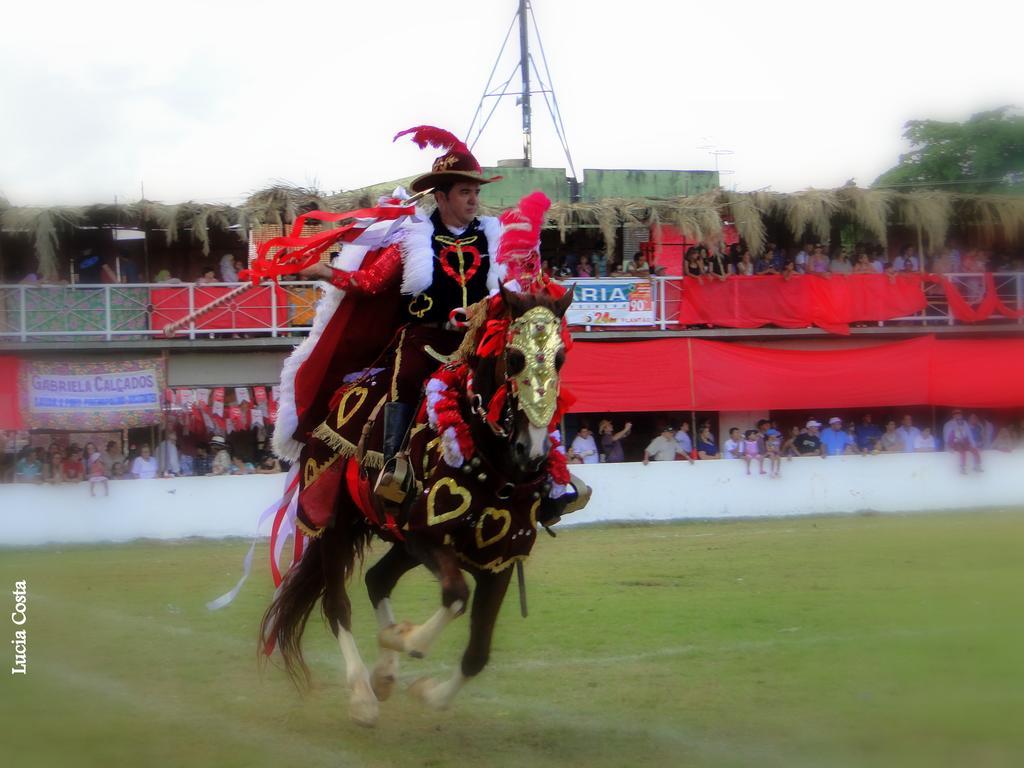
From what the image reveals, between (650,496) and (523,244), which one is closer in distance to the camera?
(523,244)

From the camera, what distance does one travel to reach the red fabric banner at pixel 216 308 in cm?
2334

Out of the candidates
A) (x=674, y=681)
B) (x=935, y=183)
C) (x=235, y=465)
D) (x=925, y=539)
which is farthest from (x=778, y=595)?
(x=935, y=183)

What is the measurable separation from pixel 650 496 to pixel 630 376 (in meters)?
3.75

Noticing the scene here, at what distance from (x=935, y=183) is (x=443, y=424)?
68.5 ft

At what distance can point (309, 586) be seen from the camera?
802 centimetres

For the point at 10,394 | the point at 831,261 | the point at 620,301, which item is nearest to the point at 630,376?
the point at 620,301

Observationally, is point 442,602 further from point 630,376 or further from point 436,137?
point 630,376

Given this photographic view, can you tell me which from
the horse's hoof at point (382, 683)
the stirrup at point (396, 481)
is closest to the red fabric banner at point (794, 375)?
the horse's hoof at point (382, 683)

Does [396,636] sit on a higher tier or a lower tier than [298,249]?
lower

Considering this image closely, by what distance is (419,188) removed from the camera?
7504mm

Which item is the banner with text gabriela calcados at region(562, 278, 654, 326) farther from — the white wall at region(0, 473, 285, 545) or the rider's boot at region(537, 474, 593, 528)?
the rider's boot at region(537, 474, 593, 528)

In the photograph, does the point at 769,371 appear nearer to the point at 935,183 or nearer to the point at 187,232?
the point at 935,183

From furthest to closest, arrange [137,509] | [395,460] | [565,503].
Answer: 1. [137,509]
2. [565,503]
3. [395,460]

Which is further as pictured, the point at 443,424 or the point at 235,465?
the point at 235,465
